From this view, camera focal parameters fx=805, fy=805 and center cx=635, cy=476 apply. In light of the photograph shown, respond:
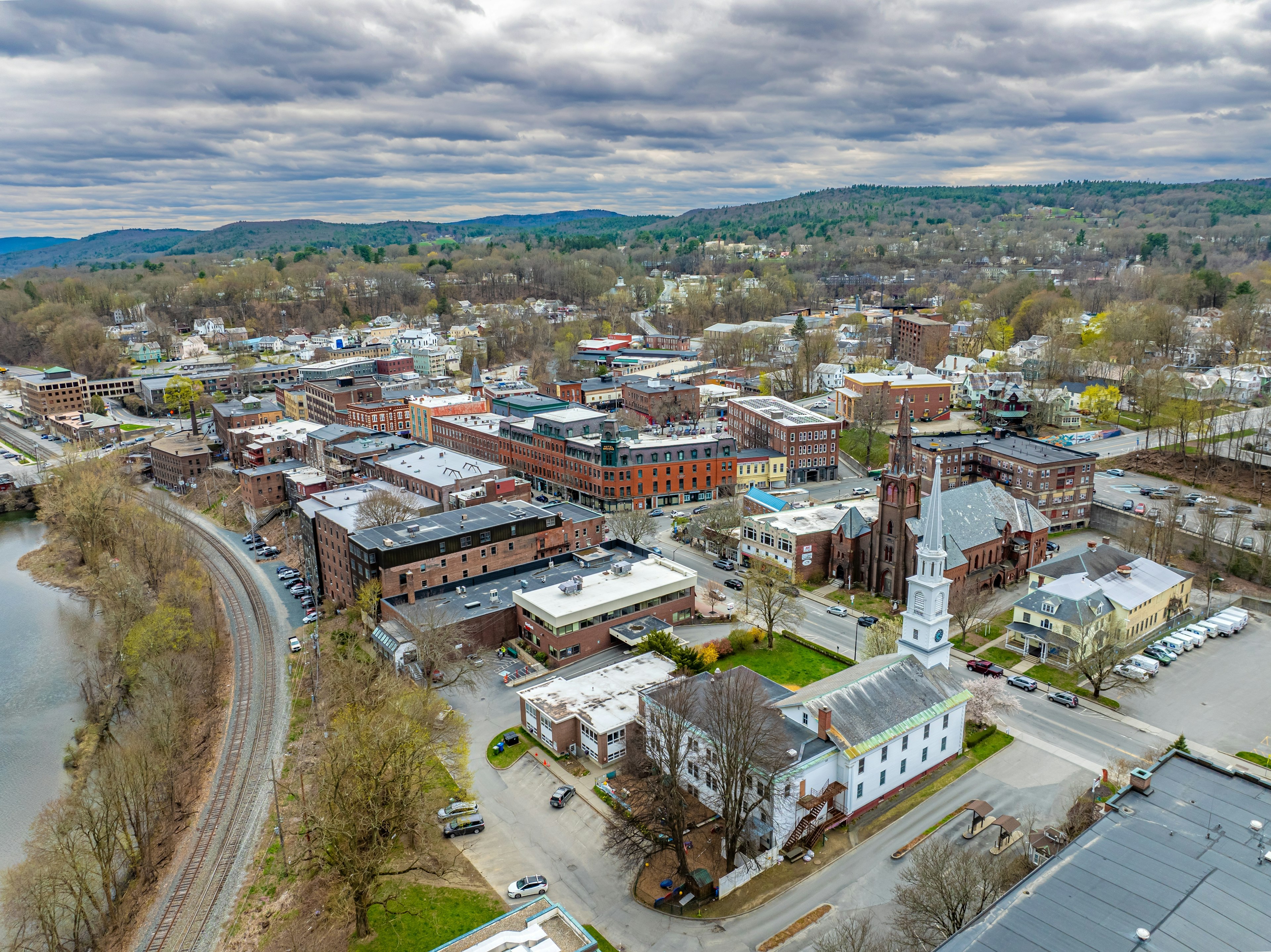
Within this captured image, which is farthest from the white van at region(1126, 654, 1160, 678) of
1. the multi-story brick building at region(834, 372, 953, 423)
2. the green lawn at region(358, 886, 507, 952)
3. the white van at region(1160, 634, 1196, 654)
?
the multi-story brick building at region(834, 372, 953, 423)

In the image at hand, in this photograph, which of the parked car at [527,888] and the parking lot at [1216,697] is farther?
the parking lot at [1216,697]

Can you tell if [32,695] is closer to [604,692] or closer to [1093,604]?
[604,692]

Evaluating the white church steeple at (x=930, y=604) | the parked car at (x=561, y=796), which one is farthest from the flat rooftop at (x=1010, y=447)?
the parked car at (x=561, y=796)

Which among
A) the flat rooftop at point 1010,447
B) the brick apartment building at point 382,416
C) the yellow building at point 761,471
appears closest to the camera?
the flat rooftop at point 1010,447

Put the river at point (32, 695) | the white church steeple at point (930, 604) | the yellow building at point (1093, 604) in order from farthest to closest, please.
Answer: the yellow building at point (1093, 604), the river at point (32, 695), the white church steeple at point (930, 604)

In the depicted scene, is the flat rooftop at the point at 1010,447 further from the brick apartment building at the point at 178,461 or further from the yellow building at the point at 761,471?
the brick apartment building at the point at 178,461

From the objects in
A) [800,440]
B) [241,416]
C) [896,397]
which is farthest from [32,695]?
[896,397]
